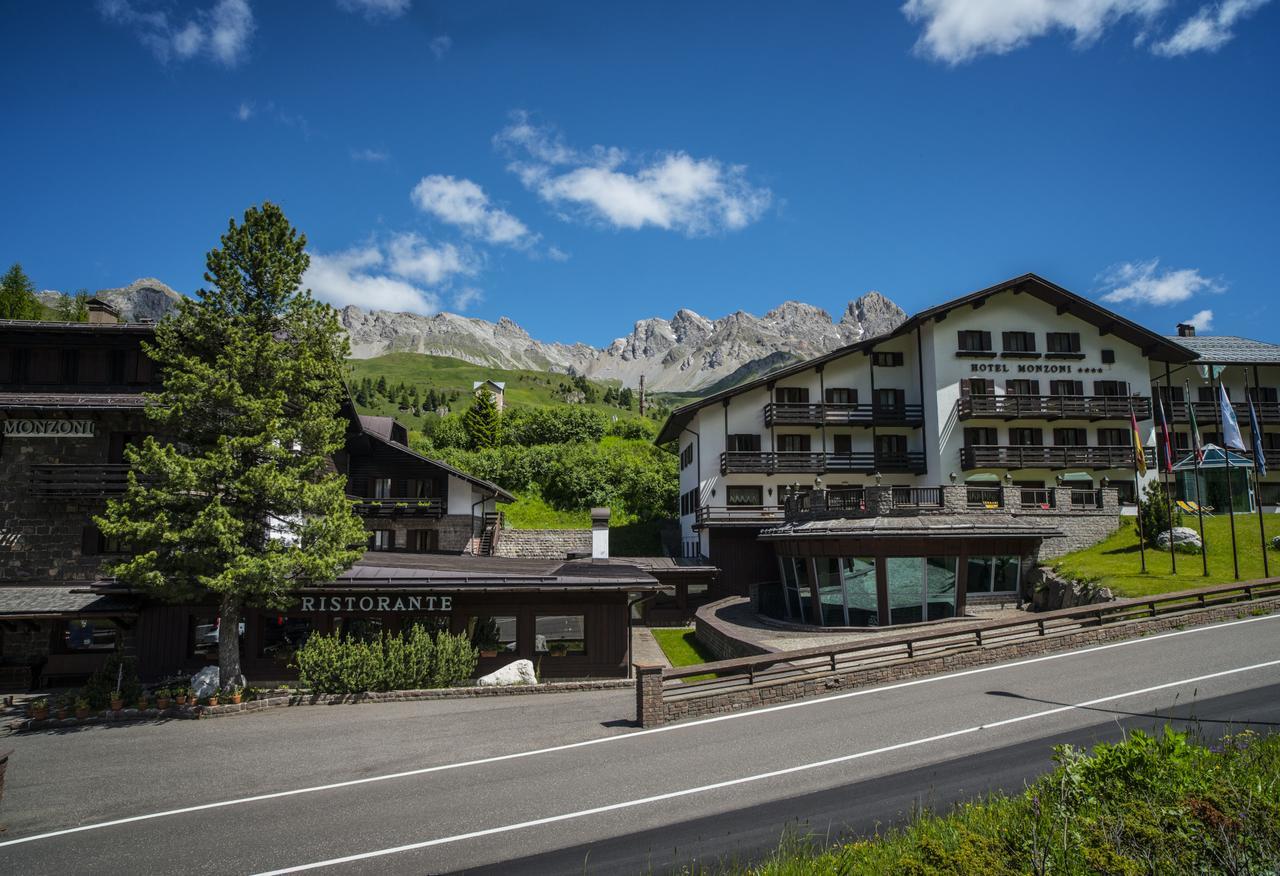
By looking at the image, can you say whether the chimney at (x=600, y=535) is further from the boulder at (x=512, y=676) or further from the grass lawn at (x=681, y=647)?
the boulder at (x=512, y=676)

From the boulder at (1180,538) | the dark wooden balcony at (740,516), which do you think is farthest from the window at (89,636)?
the boulder at (1180,538)

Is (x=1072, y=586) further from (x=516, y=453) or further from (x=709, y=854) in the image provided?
(x=516, y=453)

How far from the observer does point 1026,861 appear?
23.9ft

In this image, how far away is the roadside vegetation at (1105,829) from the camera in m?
7.06

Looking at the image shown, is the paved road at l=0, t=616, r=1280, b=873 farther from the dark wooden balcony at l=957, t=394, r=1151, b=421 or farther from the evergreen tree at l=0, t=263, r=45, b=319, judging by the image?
the evergreen tree at l=0, t=263, r=45, b=319

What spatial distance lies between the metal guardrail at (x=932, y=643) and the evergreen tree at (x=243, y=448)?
10.8 m

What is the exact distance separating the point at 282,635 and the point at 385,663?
5225 millimetres

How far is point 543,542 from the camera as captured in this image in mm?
44844

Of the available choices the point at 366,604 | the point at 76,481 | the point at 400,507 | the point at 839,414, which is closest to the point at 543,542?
the point at 400,507

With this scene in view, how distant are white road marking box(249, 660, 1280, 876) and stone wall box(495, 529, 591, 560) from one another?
1257 inches

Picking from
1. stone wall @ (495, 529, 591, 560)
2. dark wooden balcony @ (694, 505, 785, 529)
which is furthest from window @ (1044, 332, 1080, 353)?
stone wall @ (495, 529, 591, 560)

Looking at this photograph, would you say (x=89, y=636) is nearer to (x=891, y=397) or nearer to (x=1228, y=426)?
(x=1228, y=426)

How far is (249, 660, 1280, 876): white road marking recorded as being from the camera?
950cm

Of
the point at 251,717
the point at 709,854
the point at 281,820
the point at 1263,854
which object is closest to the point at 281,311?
the point at 251,717
